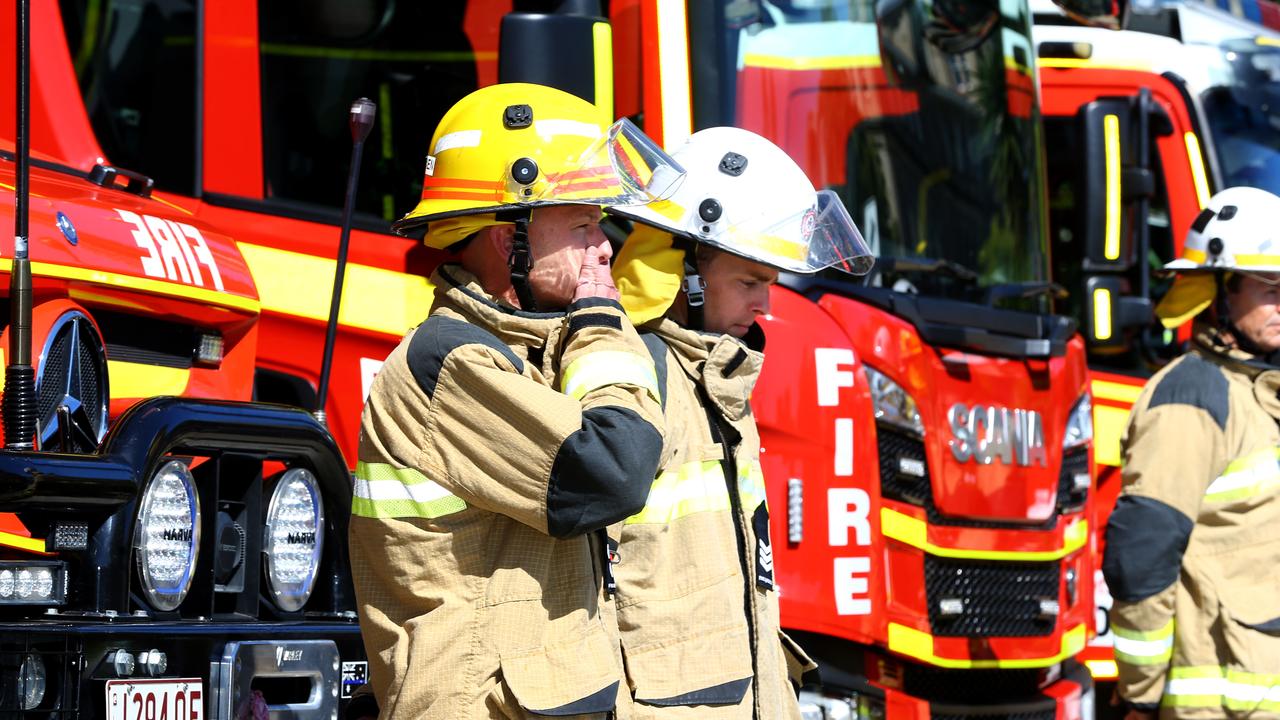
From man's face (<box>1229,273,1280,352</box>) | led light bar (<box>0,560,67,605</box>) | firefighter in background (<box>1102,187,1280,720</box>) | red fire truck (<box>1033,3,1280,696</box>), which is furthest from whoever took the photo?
red fire truck (<box>1033,3,1280,696</box>)

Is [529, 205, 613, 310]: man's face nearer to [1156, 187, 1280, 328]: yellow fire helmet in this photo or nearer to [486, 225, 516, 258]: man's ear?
[486, 225, 516, 258]: man's ear

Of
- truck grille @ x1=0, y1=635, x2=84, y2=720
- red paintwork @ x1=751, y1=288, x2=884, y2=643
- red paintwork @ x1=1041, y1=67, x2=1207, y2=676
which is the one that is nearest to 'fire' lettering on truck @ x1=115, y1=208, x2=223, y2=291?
truck grille @ x1=0, y1=635, x2=84, y2=720

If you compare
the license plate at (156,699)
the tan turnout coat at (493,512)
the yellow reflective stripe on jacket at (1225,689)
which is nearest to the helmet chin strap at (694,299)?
the tan turnout coat at (493,512)

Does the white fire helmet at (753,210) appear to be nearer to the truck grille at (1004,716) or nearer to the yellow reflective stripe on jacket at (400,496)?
the yellow reflective stripe on jacket at (400,496)

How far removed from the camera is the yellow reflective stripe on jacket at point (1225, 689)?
488 centimetres

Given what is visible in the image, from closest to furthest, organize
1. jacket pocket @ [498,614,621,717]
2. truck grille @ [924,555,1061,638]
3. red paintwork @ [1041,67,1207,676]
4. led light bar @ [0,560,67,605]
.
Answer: jacket pocket @ [498,614,621,717], led light bar @ [0,560,67,605], truck grille @ [924,555,1061,638], red paintwork @ [1041,67,1207,676]

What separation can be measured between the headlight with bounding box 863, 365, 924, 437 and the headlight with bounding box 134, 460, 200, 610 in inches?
97.5

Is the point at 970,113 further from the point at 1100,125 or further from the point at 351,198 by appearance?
the point at 351,198

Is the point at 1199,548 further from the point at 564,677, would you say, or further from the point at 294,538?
the point at 564,677

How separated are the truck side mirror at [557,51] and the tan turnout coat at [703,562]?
44.8 inches

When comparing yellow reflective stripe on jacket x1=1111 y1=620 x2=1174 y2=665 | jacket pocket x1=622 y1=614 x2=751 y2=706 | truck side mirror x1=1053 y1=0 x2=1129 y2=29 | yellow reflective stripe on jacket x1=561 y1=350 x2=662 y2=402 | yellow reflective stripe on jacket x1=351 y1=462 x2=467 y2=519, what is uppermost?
truck side mirror x1=1053 y1=0 x2=1129 y2=29

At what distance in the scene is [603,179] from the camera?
3.05 metres

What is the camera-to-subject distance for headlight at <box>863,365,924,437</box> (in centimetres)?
554

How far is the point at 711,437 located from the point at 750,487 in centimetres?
12
